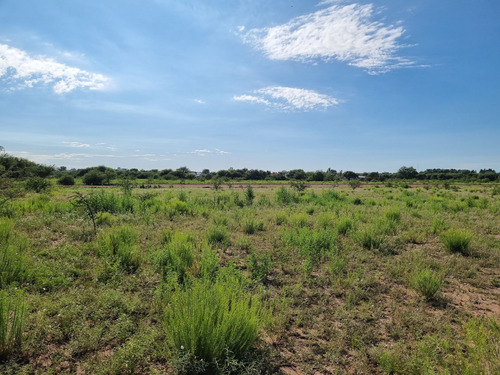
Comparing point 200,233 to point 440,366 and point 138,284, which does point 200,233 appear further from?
point 440,366

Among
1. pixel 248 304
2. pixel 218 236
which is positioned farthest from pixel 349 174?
pixel 248 304

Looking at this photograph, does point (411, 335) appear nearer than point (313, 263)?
Yes

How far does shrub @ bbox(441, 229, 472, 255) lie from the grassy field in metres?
0.03

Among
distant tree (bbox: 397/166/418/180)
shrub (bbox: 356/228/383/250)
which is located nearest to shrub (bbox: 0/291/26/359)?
shrub (bbox: 356/228/383/250)

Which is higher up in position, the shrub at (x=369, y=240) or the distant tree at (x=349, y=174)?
the distant tree at (x=349, y=174)

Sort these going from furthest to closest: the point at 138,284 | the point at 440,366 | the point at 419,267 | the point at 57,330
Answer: the point at 419,267, the point at 138,284, the point at 57,330, the point at 440,366

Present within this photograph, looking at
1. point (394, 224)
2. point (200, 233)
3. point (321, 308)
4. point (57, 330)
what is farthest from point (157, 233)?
point (394, 224)

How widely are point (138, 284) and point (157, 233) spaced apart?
346cm

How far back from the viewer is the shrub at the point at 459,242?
696 cm

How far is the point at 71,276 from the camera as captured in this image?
499 centimetres

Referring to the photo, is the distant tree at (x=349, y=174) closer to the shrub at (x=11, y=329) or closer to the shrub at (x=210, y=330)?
the shrub at (x=210, y=330)

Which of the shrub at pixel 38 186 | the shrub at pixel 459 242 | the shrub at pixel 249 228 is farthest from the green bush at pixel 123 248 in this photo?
Answer: the shrub at pixel 38 186

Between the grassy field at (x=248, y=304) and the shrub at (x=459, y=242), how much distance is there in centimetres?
3

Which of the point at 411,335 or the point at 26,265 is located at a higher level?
the point at 26,265
